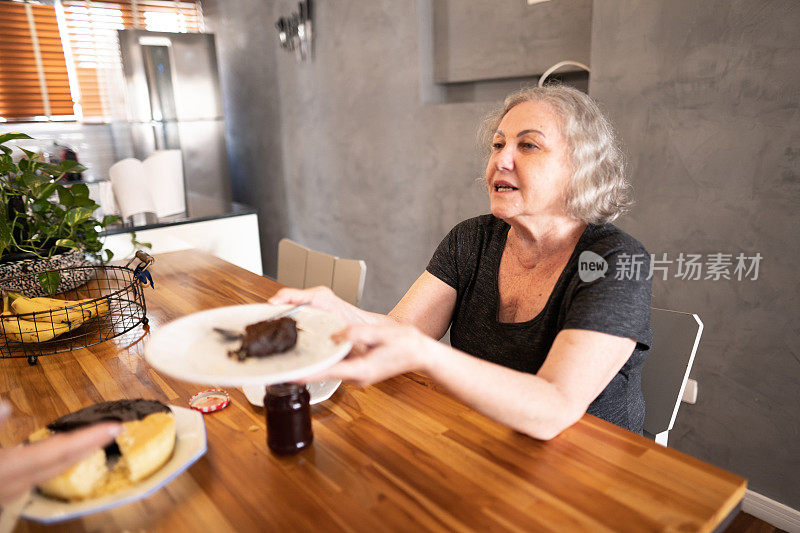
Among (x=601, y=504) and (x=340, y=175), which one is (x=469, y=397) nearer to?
(x=601, y=504)

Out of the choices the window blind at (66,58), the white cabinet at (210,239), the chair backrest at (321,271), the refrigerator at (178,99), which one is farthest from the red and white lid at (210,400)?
the window blind at (66,58)

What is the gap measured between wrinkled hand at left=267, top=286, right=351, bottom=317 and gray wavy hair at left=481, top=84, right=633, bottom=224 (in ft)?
1.98

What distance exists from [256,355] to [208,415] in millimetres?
314

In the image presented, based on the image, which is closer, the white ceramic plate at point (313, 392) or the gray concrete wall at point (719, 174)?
the white ceramic plate at point (313, 392)

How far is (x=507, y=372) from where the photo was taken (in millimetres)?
884

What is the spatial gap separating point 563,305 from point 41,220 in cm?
153

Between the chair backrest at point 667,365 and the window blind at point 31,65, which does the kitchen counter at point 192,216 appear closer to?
the window blind at point 31,65

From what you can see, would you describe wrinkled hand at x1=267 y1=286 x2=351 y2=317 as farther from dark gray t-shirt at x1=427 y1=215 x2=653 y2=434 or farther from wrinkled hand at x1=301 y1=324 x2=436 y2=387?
dark gray t-shirt at x1=427 y1=215 x2=653 y2=434

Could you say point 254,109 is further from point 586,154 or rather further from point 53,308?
point 586,154

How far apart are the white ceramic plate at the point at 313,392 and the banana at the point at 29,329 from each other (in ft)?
1.95

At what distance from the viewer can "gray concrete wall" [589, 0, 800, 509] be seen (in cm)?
167

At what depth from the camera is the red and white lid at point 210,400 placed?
1013 millimetres

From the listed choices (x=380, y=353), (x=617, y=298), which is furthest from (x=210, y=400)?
(x=617, y=298)

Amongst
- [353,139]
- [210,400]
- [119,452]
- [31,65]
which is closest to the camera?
[119,452]
